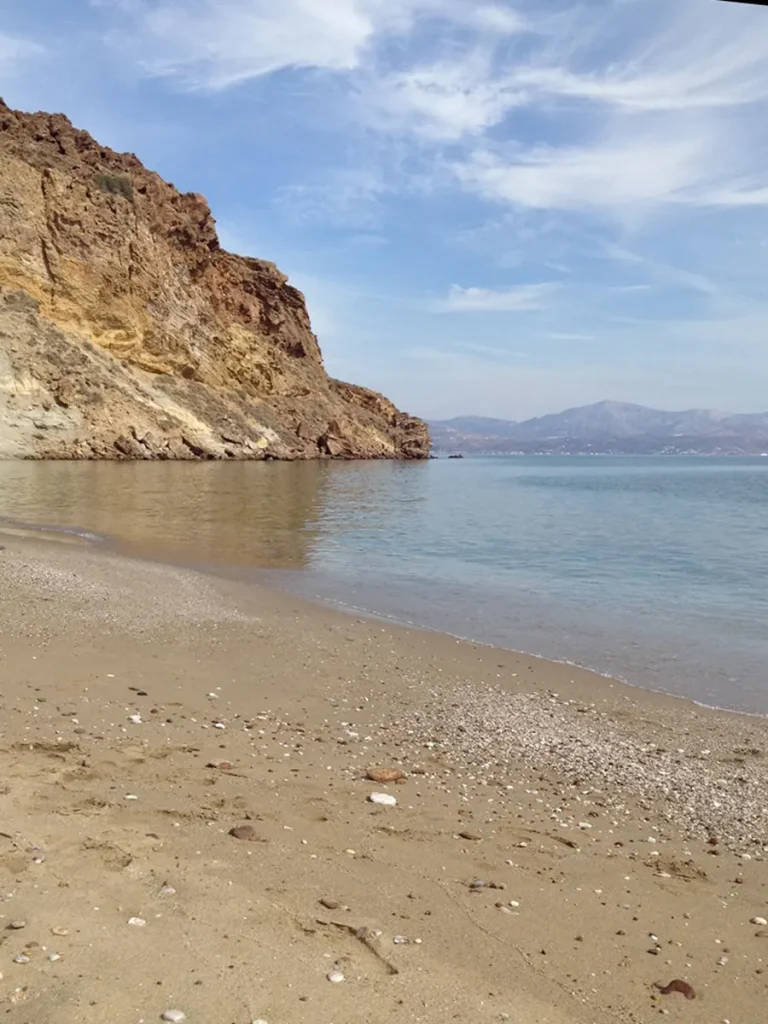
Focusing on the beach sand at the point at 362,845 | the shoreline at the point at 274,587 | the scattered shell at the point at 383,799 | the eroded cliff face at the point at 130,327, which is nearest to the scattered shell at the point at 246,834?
the beach sand at the point at 362,845

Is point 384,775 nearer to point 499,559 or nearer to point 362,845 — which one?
point 362,845

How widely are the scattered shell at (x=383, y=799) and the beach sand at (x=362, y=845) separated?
0.06m

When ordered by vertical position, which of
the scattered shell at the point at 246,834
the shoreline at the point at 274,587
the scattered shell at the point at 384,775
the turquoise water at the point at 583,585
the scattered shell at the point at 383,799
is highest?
the scattered shell at the point at 246,834

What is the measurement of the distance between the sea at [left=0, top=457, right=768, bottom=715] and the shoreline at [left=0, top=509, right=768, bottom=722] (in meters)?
0.09

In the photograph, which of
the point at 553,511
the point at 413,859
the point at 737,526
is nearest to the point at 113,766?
the point at 413,859

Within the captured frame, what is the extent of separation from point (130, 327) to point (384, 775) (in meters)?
63.6

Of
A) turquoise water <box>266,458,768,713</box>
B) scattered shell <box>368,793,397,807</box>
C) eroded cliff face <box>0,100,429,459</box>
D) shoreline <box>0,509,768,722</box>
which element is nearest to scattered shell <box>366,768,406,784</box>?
scattered shell <box>368,793,397,807</box>

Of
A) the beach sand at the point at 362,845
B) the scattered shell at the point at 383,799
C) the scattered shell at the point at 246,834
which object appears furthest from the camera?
the scattered shell at the point at 383,799

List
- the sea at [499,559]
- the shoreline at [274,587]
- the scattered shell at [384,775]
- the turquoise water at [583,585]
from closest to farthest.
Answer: the scattered shell at [384,775] → the shoreline at [274,587] → the turquoise water at [583,585] → the sea at [499,559]

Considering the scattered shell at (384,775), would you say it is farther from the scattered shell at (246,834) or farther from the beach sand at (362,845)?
the scattered shell at (246,834)

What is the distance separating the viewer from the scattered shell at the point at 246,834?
13.4 ft

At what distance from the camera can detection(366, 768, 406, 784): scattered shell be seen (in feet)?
17.0

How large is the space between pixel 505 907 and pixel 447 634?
21.6 ft

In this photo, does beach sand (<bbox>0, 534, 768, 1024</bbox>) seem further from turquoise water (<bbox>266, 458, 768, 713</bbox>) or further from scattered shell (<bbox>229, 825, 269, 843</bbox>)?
turquoise water (<bbox>266, 458, 768, 713</bbox>)
